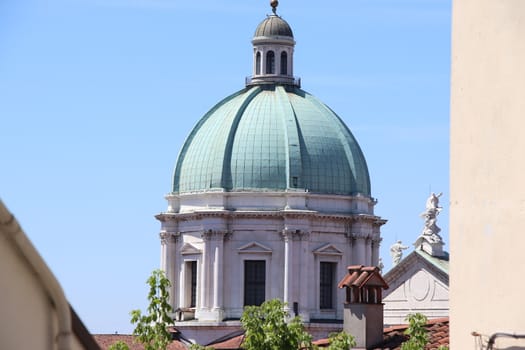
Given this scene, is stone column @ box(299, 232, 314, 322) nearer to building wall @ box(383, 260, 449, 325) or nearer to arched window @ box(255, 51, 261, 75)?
arched window @ box(255, 51, 261, 75)

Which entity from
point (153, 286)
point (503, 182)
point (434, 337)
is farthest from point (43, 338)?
point (434, 337)

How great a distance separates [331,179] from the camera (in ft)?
292

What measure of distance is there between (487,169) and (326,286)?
253 feet

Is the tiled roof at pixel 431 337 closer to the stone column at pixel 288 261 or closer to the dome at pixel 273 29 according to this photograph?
the stone column at pixel 288 261

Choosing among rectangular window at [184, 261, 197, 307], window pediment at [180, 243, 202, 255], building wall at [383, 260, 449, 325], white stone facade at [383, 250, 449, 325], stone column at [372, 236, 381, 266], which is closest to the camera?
white stone facade at [383, 250, 449, 325]

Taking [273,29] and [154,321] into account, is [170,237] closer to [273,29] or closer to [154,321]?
[273,29]

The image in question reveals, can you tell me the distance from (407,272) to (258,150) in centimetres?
1530

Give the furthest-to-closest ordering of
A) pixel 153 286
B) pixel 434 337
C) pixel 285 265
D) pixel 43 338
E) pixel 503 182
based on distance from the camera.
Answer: pixel 285 265 < pixel 434 337 < pixel 153 286 < pixel 503 182 < pixel 43 338

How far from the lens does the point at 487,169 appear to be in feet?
37.0

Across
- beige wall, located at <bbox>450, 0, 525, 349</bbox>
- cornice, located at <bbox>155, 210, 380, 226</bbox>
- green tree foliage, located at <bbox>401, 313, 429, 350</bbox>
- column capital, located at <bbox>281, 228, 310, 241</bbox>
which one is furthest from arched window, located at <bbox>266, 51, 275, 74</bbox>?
beige wall, located at <bbox>450, 0, 525, 349</bbox>

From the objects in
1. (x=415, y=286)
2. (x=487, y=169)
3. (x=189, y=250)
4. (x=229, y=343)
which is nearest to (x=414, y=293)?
(x=415, y=286)

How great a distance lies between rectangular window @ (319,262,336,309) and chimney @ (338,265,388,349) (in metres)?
Result: 45.7

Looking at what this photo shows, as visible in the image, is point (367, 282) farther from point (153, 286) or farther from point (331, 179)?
point (331, 179)

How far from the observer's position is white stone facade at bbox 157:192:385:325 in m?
86.6
